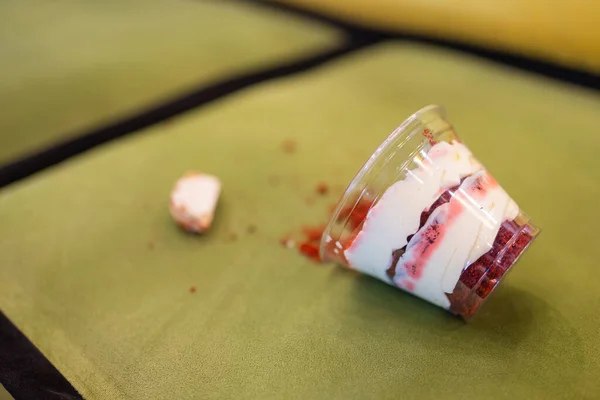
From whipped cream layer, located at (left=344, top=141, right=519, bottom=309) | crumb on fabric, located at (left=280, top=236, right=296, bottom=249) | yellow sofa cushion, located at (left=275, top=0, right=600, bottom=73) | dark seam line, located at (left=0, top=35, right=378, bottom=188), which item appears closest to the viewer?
whipped cream layer, located at (left=344, top=141, right=519, bottom=309)

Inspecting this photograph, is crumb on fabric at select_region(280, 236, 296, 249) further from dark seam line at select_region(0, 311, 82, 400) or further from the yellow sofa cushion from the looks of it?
A: the yellow sofa cushion

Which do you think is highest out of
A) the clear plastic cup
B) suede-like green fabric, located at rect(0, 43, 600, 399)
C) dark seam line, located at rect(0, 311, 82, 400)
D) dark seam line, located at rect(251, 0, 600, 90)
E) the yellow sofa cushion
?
the yellow sofa cushion

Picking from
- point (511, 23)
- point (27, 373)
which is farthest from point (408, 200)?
point (511, 23)

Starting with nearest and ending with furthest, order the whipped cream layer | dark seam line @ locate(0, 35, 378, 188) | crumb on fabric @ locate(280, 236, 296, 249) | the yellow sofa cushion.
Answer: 1. the whipped cream layer
2. crumb on fabric @ locate(280, 236, 296, 249)
3. dark seam line @ locate(0, 35, 378, 188)
4. the yellow sofa cushion

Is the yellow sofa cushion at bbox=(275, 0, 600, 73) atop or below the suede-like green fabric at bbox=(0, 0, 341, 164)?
atop

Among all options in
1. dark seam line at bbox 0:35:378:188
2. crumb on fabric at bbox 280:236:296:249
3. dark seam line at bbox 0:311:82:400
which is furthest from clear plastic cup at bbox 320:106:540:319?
dark seam line at bbox 0:35:378:188

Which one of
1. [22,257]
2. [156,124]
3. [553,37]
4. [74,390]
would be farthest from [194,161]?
[553,37]

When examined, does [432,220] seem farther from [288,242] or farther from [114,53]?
[114,53]
